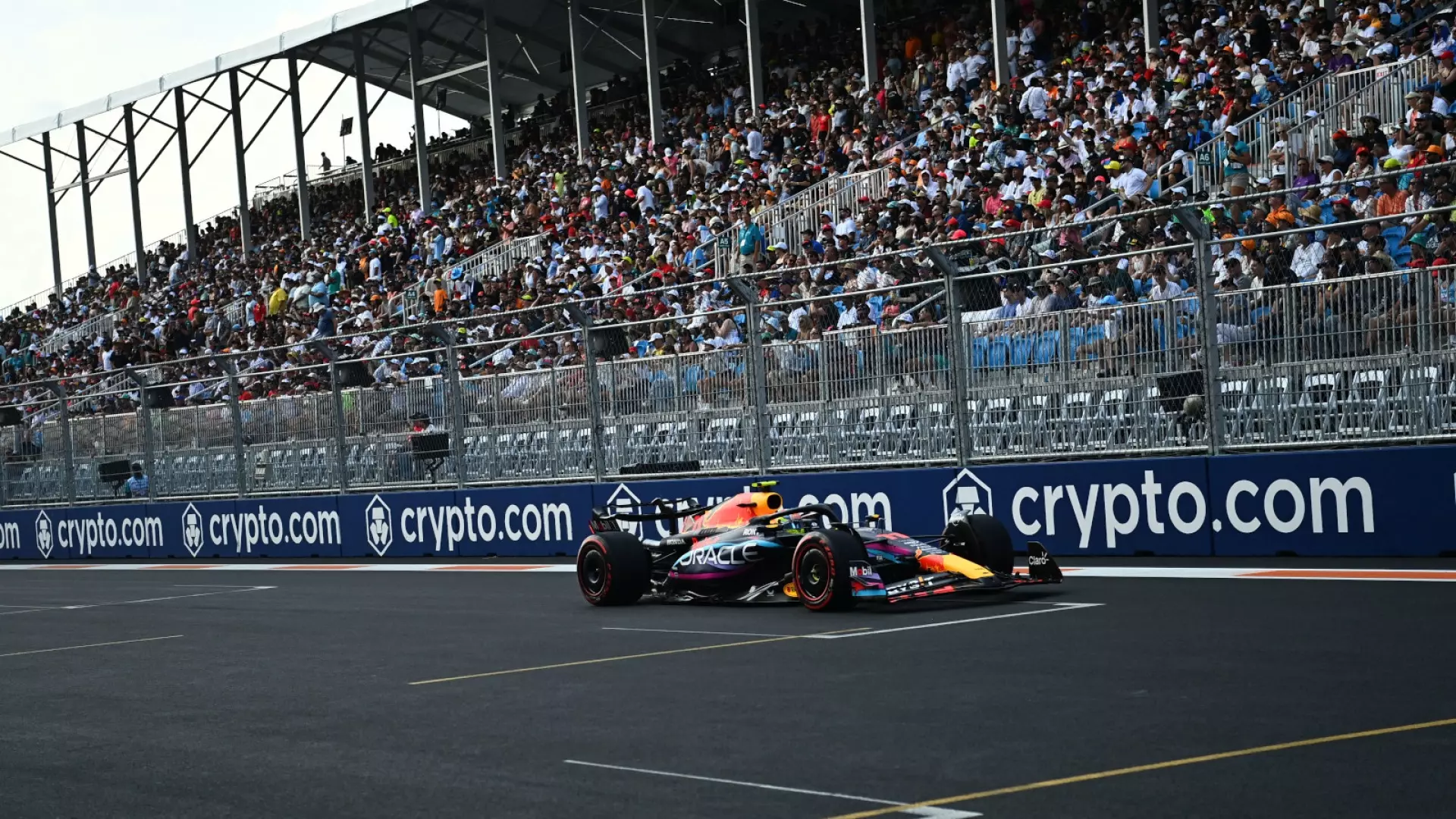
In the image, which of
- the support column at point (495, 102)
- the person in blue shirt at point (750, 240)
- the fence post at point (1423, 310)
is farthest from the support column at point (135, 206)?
the fence post at point (1423, 310)

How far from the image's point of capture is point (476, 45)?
143ft

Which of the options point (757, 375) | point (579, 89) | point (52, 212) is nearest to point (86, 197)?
point (52, 212)

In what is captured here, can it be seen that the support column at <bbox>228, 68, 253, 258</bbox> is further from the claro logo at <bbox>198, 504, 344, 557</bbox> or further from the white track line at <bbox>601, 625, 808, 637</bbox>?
the white track line at <bbox>601, 625, 808, 637</bbox>

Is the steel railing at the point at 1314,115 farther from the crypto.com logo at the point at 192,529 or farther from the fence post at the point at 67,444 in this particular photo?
the fence post at the point at 67,444

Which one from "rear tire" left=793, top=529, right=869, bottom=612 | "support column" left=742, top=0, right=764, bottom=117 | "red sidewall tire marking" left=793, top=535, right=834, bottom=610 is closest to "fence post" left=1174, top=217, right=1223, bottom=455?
"rear tire" left=793, top=529, right=869, bottom=612

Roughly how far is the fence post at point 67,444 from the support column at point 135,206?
23.2 meters

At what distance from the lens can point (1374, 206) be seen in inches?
588

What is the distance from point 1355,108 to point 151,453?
16868 millimetres

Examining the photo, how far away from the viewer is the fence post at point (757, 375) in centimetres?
1630

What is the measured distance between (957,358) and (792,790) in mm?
9542

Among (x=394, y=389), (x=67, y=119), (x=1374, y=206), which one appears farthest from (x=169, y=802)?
(x=67, y=119)

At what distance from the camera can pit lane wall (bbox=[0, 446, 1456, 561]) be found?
1241 centimetres

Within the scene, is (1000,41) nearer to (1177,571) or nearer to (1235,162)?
(1235,162)

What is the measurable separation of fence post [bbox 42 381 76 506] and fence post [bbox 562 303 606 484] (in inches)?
454
